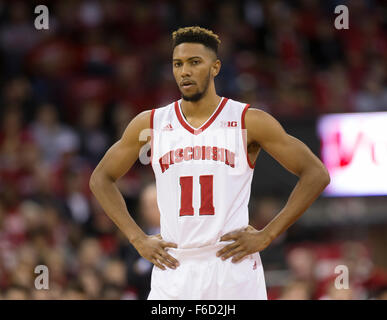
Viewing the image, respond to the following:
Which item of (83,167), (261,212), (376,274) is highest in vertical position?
(83,167)

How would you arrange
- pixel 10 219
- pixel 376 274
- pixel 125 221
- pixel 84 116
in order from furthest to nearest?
pixel 84 116 → pixel 10 219 → pixel 376 274 → pixel 125 221

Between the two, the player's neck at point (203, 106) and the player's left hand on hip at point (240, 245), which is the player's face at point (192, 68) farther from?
the player's left hand on hip at point (240, 245)

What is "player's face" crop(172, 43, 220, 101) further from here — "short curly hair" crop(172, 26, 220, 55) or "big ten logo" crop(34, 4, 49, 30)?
"big ten logo" crop(34, 4, 49, 30)

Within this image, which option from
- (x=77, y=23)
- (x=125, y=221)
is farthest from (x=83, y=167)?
(x=125, y=221)

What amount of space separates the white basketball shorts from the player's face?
36.9 inches

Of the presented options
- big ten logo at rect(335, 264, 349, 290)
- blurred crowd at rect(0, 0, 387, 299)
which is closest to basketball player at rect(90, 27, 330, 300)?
blurred crowd at rect(0, 0, 387, 299)

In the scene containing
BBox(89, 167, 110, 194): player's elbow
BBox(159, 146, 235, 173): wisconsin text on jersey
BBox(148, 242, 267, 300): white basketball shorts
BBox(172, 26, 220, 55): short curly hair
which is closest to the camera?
BBox(148, 242, 267, 300): white basketball shorts

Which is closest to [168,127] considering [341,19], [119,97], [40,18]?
[119,97]

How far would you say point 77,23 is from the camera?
1185 centimetres

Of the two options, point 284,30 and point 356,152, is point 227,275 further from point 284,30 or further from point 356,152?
point 284,30

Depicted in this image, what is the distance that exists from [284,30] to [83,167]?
4.28 m

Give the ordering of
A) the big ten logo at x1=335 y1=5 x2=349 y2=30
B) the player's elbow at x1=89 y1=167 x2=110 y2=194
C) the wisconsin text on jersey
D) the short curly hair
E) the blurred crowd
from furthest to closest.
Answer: the big ten logo at x1=335 y1=5 x2=349 y2=30 → the blurred crowd → the player's elbow at x1=89 y1=167 x2=110 y2=194 → the short curly hair → the wisconsin text on jersey

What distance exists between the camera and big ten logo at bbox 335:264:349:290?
22.5ft
